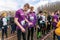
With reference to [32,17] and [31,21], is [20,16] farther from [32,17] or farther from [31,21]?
[32,17]

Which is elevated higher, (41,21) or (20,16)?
(20,16)

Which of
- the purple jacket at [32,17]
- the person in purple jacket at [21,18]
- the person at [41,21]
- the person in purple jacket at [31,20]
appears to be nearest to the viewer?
the person in purple jacket at [21,18]

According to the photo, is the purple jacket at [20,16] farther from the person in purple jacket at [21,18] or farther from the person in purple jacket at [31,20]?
the person in purple jacket at [31,20]

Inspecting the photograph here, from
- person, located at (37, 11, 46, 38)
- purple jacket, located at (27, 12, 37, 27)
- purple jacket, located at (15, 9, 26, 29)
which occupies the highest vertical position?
purple jacket, located at (15, 9, 26, 29)

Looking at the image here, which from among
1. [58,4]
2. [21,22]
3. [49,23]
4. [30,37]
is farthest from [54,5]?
[21,22]

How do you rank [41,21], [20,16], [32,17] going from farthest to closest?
[41,21] → [32,17] → [20,16]

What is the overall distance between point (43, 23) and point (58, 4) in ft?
30.7

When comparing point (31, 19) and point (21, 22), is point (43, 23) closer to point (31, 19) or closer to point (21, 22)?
point (31, 19)

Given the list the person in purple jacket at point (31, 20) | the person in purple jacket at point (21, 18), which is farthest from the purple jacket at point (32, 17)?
the person in purple jacket at point (21, 18)

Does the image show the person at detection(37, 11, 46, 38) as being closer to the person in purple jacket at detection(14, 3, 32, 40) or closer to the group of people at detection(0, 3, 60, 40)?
the group of people at detection(0, 3, 60, 40)

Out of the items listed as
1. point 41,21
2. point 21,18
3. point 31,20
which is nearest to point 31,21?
point 31,20

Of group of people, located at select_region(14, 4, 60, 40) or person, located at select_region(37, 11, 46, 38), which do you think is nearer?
group of people, located at select_region(14, 4, 60, 40)

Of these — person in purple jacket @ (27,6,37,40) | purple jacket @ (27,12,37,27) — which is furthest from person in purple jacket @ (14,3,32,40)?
purple jacket @ (27,12,37,27)

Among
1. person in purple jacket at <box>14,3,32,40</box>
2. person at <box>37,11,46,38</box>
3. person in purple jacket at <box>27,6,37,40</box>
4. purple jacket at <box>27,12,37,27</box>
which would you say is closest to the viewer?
person in purple jacket at <box>14,3,32,40</box>
